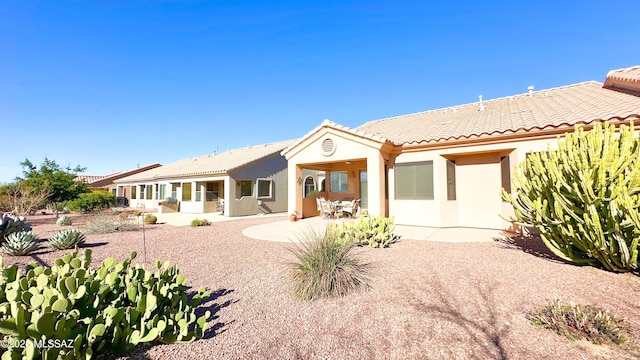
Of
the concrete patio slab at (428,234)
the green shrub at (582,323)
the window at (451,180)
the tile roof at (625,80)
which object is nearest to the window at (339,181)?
the concrete patio slab at (428,234)

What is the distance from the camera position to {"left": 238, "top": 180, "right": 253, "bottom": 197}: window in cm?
1906

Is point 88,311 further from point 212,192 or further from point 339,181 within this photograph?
point 212,192

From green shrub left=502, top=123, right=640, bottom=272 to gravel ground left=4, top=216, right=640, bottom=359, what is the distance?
488 millimetres

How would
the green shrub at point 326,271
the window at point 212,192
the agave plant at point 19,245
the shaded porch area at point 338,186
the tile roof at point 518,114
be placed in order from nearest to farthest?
the green shrub at point 326,271 < the agave plant at point 19,245 < the tile roof at point 518,114 < the shaded porch area at point 338,186 < the window at point 212,192

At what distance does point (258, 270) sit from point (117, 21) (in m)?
12.4

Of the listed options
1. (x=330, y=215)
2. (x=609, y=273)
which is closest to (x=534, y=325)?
(x=609, y=273)

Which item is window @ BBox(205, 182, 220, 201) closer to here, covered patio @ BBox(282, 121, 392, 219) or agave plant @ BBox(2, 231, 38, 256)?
covered patio @ BBox(282, 121, 392, 219)

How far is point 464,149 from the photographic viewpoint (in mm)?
10070

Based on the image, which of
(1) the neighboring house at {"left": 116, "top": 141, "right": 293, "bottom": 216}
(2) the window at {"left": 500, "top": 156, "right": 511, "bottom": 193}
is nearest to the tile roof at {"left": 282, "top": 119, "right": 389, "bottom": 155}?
(2) the window at {"left": 500, "top": 156, "right": 511, "bottom": 193}

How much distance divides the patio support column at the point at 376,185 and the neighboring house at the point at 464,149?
0.14 ft

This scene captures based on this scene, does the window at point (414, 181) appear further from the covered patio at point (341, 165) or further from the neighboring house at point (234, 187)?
the neighboring house at point (234, 187)

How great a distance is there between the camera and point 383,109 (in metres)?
20.4

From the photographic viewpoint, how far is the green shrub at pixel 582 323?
3051 millimetres

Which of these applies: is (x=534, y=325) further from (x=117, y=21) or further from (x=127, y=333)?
(x=117, y=21)
